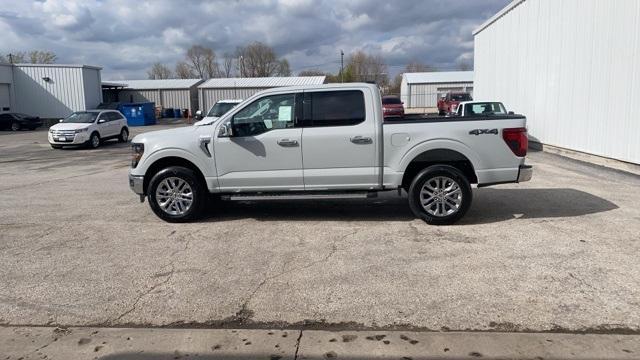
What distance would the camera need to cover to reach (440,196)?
23.7 ft

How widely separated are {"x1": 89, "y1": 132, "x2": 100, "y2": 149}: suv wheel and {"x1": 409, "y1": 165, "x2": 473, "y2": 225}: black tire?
19.1 metres

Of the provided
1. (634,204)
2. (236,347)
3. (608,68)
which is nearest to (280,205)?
(236,347)

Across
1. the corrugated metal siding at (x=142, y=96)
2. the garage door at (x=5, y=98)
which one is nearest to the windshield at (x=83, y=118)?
the garage door at (x=5, y=98)

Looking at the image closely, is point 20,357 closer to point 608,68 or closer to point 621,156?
point 621,156

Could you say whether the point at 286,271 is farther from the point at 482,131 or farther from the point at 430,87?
the point at 430,87

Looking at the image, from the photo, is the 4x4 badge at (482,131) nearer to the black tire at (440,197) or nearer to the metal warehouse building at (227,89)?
the black tire at (440,197)

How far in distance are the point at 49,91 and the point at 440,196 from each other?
4265cm

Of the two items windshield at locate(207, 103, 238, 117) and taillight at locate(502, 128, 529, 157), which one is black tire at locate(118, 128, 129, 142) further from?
taillight at locate(502, 128, 529, 157)

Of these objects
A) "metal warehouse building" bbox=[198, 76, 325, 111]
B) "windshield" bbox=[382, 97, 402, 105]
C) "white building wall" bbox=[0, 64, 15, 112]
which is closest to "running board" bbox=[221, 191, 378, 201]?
"windshield" bbox=[382, 97, 402, 105]

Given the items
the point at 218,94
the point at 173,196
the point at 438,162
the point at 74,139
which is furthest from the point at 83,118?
the point at 218,94

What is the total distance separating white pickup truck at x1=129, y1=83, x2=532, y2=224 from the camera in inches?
282

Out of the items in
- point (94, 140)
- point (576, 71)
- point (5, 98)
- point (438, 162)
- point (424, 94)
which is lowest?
point (94, 140)

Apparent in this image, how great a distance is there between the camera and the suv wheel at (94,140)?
22766 millimetres

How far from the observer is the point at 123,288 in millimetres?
5125
